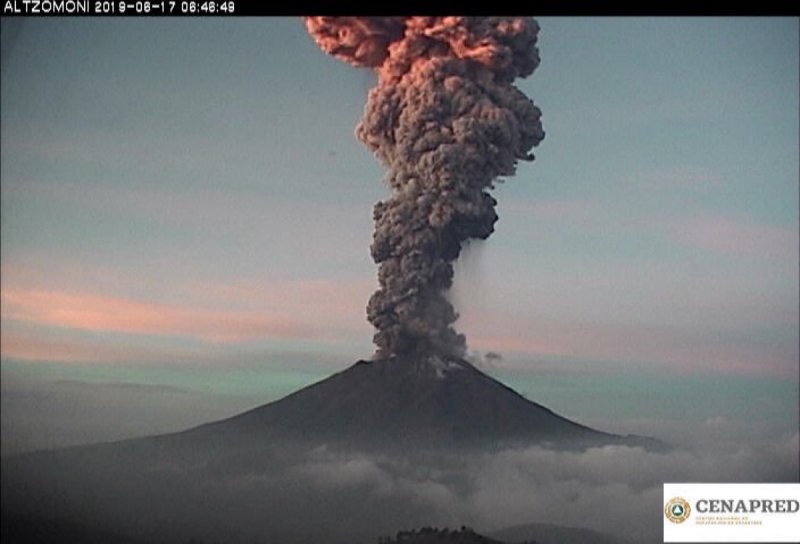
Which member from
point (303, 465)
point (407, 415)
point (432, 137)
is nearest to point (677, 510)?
point (407, 415)

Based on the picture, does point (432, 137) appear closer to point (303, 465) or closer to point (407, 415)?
point (407, 415)

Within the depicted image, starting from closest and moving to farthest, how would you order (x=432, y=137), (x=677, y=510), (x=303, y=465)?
(x=677, y=510)
(x=303, y=465)
(x=432, y=137)

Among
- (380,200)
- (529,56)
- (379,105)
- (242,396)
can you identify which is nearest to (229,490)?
(242,396)

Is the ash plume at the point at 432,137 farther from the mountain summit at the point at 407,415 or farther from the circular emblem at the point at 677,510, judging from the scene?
the circular emblem at the point at 677,510

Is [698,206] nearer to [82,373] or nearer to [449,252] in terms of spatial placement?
[449,252]

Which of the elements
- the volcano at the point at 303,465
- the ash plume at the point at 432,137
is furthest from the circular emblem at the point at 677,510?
the ash plume at the point at 432,137
